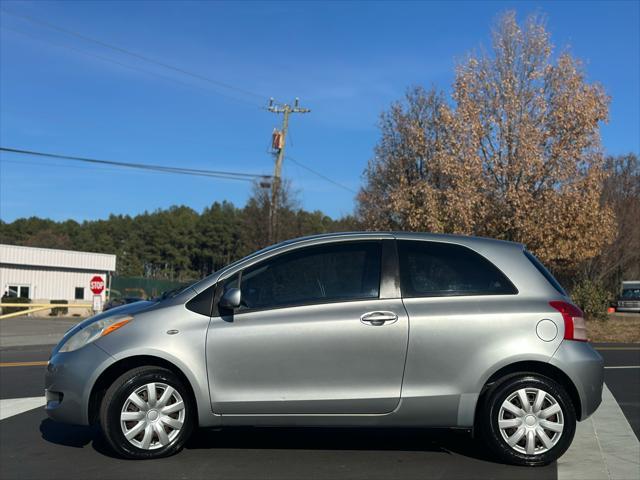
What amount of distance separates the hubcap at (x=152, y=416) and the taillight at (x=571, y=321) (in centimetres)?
299

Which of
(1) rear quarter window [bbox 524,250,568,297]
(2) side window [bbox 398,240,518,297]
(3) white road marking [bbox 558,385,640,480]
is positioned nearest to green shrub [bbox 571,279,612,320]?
(3) white road marking [bbox 558,385,640,480]

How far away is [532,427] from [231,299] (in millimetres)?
2463

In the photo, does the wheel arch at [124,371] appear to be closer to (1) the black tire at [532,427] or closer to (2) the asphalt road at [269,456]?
(2) the asphalt road at [269,456]

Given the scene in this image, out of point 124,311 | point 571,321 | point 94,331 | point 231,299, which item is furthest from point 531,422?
point 94,331

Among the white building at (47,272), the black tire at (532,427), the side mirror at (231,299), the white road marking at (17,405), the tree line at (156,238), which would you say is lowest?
the white road marking at (17,405)

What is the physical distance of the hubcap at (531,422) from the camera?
17.5 ft

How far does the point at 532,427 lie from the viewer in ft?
17.6

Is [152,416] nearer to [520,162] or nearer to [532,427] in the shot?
[532,427]

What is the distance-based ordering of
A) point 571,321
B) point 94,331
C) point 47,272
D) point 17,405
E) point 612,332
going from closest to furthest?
point 571,321, point 94,331, point 17,405, point 612,332, point 47,272

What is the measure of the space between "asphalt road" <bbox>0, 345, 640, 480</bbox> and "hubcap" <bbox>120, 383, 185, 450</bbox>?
190 mm

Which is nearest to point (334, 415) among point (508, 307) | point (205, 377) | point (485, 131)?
point (205, 377)

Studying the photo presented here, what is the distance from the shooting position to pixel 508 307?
550 centimetres

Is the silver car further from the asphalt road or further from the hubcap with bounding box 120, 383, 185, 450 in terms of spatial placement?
the asphalt road

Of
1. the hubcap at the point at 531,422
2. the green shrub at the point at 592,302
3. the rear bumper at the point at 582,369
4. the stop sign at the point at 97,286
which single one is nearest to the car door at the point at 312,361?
the hubcap at the point at 531,422
